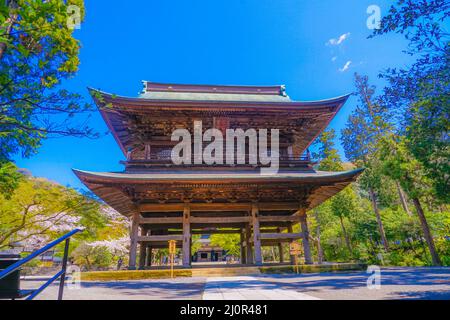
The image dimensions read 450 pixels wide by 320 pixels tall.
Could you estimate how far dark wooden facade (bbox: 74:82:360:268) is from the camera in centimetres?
1052

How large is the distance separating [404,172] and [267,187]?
9.15m

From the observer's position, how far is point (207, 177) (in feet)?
33.9

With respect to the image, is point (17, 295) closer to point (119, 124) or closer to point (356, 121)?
point (119, 124)

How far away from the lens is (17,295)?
3.20 m

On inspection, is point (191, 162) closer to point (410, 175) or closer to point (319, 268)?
point (319, 268)

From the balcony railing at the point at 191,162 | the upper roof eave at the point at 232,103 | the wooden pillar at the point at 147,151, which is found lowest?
the balcony railing at the point at 191,162

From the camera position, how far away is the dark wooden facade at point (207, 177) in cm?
1052

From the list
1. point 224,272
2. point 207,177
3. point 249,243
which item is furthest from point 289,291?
point 249,243

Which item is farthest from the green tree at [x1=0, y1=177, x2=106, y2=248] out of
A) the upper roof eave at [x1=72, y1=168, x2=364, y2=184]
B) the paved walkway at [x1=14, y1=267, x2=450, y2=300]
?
the paved walkway at [x1=14, y1=267, x2=450, y2=300]

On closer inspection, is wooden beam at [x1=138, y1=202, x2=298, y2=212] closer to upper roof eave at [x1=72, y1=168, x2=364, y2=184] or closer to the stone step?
upper roof eave at [x1=72, y1=168, x2=364, y2=184]

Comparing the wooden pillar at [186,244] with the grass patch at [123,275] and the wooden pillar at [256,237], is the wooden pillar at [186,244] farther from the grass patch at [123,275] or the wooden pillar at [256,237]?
the wooden pillar at [256,237]

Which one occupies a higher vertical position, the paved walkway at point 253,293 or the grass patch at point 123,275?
the paved walkway at point 253,293

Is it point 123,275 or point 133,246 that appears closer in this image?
point 123,275

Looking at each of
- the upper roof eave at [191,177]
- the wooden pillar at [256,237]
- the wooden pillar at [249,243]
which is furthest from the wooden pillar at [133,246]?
the wooden pillar at [249,243]
